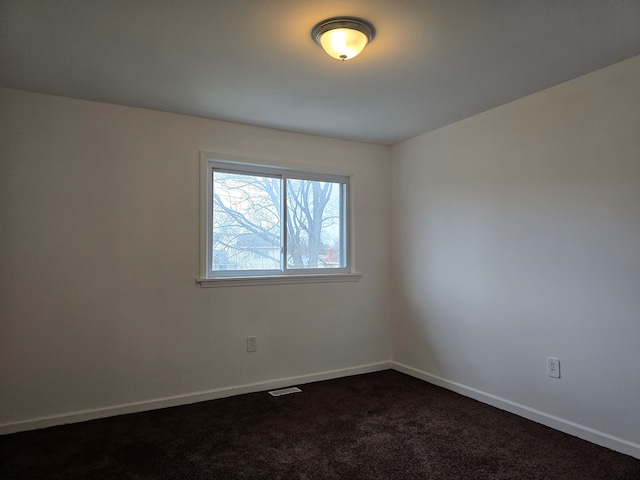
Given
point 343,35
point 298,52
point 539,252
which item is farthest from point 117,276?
point 539,252

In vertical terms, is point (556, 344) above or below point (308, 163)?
below

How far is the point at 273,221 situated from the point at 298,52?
1.67 metres

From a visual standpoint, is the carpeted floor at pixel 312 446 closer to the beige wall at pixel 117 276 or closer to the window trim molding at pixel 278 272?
the beige wall at pixel 117 276

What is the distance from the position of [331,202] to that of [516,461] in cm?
253

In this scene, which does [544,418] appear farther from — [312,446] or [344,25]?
[344,25]

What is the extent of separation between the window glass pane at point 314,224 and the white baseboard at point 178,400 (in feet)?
3.27

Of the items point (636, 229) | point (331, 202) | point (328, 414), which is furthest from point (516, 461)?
point (331, 202)

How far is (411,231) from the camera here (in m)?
3.96

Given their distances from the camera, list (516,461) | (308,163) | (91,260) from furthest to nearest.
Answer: (308,163) → (91,260) → (516,461)

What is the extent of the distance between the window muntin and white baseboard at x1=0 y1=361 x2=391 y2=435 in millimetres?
923

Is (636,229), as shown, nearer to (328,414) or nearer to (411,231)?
(411,231)

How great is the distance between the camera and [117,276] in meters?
2.96

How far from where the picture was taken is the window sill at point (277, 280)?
329 centimetres

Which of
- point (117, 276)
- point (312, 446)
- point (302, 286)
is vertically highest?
point (117, 276)
